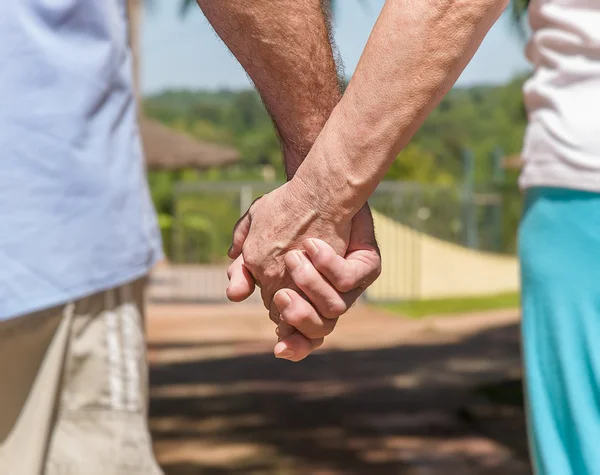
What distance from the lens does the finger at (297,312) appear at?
1376mm

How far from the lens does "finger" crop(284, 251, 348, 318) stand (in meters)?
1.37

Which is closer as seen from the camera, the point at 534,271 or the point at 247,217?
the point at 247,217

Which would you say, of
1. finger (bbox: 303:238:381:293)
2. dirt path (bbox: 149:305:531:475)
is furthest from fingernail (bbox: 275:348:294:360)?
dirt path (bbox: 149:305:531:475)

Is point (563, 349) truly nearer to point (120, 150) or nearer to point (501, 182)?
point (120, 150)

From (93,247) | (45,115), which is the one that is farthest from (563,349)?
(45,115)

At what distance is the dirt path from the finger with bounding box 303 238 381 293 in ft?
12.6

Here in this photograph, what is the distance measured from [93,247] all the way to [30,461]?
0.37 metres

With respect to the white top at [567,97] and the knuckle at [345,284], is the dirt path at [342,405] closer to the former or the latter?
the white top at [567,97]

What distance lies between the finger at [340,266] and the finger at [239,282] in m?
0.10

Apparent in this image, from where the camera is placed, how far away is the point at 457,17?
4.42 feet

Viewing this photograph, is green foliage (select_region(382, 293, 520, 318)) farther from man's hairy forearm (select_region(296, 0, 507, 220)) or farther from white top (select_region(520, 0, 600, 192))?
man's hairy forearm (select_region(296, 0, 507, 220))

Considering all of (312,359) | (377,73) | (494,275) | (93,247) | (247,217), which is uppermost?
(377,73)

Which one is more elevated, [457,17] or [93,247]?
[457,17]

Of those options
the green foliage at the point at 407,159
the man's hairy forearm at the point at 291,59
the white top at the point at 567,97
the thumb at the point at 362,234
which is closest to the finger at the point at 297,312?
the thumb at the point at 362,234
